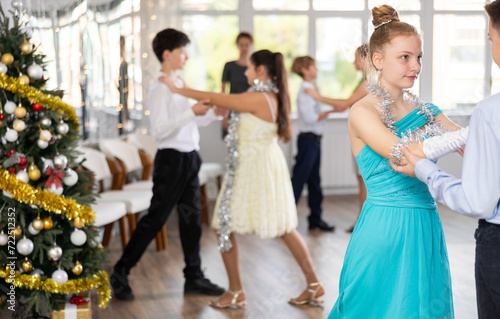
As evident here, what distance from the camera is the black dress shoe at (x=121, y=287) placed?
3664mm

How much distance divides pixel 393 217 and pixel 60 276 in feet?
5.49

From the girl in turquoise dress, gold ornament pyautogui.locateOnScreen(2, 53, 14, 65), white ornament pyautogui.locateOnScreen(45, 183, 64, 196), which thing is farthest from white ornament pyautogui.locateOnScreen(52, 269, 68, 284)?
the girl in turquoise dress

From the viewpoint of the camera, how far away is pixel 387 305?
75.5 inches

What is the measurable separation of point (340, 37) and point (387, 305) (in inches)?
233

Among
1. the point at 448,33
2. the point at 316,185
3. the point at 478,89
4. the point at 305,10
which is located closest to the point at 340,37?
the point at 305,10

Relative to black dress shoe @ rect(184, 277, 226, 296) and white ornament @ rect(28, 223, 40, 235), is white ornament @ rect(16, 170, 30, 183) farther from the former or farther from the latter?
black dress shoe @ rect(184, 277, 226, 296)

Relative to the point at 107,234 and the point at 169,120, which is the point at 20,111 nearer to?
the point at 169,120

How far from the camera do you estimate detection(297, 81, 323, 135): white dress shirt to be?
212 inches

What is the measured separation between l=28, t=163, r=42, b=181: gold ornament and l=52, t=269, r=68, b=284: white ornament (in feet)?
1.46

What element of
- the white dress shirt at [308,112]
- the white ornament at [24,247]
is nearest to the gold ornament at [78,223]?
the white ornament at [24,247]

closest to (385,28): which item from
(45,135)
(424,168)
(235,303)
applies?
(424,168)

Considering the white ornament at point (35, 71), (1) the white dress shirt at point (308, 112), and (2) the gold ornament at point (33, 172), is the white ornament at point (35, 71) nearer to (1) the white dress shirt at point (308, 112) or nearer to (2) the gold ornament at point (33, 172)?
(2) the gold ornament at point (33, 172)

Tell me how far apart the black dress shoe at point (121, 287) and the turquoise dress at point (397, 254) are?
1961mm

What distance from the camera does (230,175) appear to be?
3482mm
